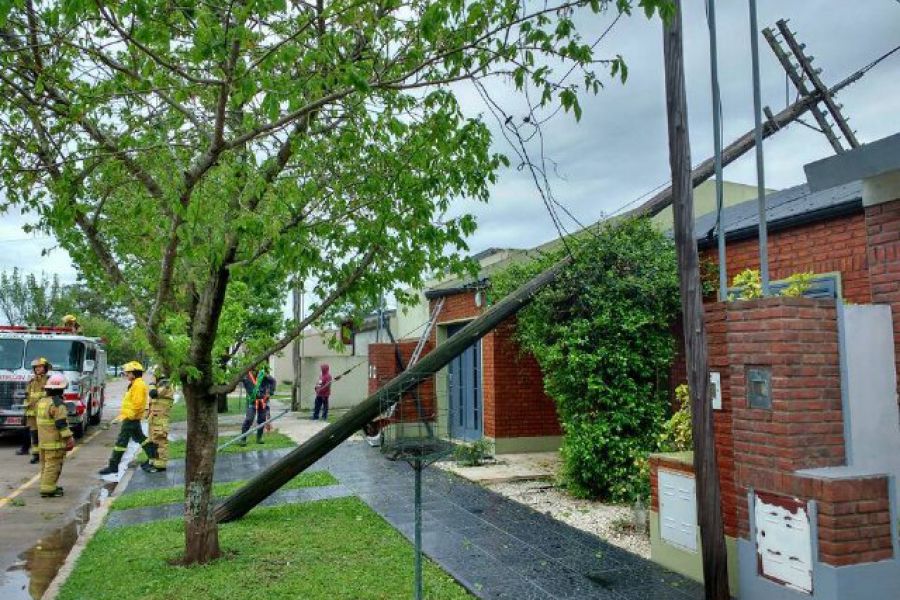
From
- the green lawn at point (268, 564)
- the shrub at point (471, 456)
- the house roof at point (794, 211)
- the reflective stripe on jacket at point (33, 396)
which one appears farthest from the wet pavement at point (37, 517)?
the house roof at point (794, 211)

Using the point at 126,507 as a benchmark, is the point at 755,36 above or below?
above

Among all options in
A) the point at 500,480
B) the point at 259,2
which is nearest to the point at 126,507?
the point at 500,480

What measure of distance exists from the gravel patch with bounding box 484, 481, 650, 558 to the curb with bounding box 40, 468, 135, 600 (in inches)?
196

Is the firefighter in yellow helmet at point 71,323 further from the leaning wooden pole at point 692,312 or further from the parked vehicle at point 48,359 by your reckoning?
the leaning wooden pole at point 692,312

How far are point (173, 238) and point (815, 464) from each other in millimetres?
5116

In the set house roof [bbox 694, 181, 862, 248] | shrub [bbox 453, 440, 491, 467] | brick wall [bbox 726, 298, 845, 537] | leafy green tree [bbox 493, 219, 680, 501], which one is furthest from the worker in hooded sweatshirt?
brick wall [bbox 726, 298, 845, 537]

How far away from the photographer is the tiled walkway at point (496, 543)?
221 inches

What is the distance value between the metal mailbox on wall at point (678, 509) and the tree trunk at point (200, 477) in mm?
4071

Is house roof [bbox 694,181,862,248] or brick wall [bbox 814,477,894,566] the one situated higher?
house roof [bbox 694,181,862,248]

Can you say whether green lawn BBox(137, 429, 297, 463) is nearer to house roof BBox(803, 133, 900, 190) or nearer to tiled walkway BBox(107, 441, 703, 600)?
tiled walkway BBox(107, 441, 703, 600)

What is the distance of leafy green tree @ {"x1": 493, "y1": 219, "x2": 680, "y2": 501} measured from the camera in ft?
27.5

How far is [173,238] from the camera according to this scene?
574cm

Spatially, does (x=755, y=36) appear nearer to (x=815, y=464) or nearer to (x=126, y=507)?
(x=815, y=464)

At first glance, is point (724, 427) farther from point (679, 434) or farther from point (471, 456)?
point (471, 456)
